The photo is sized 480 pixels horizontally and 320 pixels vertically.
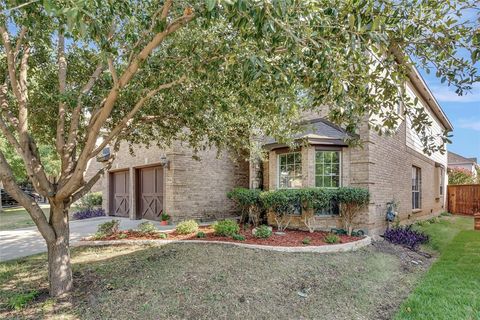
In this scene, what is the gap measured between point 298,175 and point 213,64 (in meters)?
6.48

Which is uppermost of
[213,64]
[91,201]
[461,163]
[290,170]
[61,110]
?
[213,64]

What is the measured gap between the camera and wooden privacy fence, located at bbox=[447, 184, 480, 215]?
57.9ft

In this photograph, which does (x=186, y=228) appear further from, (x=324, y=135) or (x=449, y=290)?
(x=449, y=290)

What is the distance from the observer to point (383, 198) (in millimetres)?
9633

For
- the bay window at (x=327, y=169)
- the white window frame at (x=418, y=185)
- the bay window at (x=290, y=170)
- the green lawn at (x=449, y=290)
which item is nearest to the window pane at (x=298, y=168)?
the bay window at (x=290, y=170)

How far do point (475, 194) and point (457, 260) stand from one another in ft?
44.7

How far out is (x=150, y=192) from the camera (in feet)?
41.8

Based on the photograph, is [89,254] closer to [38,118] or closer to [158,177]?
[38,118]

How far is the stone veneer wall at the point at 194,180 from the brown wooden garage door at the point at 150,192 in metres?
0.30

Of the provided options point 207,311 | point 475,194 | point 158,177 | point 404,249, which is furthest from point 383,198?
point 475,194

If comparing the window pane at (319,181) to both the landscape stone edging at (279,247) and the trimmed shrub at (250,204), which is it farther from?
the landscape stone edging at (279,247)

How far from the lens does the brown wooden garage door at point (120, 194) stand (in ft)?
46.0

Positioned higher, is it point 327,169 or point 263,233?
point 327,169

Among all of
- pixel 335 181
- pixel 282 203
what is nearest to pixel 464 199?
pixel 335 181
